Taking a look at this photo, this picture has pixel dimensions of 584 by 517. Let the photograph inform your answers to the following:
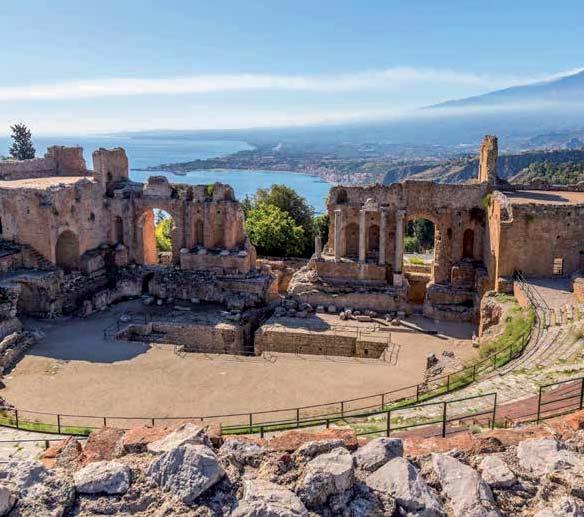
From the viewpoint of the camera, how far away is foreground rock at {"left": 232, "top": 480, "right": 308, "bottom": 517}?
7.06 metres

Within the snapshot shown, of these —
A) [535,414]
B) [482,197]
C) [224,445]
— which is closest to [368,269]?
[482,197]

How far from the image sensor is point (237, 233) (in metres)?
32.8

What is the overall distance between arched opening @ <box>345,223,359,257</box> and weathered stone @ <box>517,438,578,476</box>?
24178 mm

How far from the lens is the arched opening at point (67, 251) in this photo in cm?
3147

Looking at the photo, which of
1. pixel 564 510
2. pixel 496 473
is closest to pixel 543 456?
pixel 496 473

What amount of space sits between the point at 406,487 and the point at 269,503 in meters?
1.76

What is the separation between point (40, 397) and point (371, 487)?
1556 centimetres

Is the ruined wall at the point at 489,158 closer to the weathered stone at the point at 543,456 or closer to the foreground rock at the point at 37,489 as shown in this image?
the weathered stone at the point at 543,456

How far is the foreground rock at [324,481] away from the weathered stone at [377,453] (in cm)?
40

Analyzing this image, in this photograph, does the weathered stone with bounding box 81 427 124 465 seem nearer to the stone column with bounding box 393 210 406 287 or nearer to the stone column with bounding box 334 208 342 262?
the stone column with bounding box 393 210 406 287

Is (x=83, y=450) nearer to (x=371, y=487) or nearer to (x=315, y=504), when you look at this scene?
(x=315, y=504)

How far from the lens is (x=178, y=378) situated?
2173 centimetres

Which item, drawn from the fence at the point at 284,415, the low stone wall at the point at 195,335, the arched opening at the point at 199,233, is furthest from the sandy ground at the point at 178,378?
the arched opening at the point at 199,233

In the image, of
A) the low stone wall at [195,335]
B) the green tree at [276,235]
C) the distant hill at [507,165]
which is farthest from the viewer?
the distant hill at [507,165]
